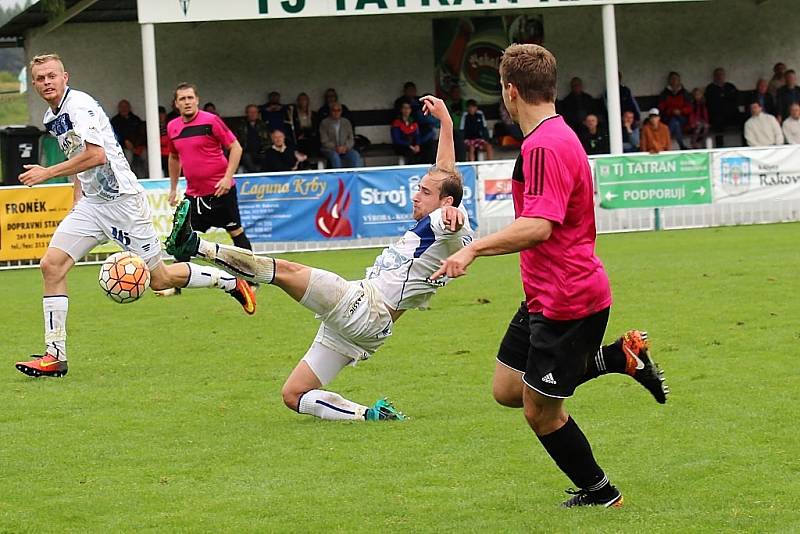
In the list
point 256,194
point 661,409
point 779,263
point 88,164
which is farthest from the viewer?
point 256,194

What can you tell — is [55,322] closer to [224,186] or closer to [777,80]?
[224,186]

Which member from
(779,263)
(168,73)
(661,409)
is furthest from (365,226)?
(661,409)

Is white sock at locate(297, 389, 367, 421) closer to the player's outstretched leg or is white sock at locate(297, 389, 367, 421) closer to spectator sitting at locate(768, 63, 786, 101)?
the player's outstretched leg

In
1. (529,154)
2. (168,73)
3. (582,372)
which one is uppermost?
(168,73)

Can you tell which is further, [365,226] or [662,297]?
[365,226]

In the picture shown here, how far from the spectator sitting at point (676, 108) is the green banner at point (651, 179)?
5287mm

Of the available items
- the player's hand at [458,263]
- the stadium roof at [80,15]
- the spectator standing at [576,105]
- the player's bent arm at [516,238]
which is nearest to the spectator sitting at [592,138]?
the spectator standing at [576,105]

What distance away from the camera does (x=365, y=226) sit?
19.1 m

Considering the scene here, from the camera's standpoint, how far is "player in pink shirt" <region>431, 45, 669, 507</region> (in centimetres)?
521

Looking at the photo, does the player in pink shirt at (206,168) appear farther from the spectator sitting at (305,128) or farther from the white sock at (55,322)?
the spectator sitting at (305,128)

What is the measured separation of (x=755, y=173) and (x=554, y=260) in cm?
1538

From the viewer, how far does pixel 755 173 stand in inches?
789

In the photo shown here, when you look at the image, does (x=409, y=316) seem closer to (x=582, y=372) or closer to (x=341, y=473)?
(x=341, y=473)

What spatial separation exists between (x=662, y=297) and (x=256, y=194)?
25.3 ft
